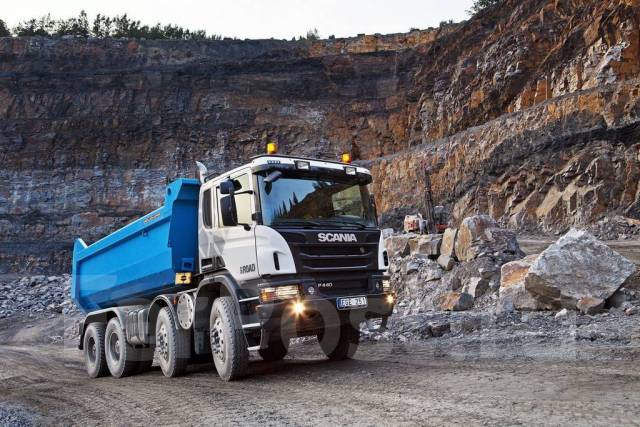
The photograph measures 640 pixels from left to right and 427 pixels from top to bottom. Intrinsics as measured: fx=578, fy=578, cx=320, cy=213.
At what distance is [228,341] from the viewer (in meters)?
7.21

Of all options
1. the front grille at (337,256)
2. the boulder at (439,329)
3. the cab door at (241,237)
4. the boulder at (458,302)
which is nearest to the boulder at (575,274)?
the boulder at (439,329)

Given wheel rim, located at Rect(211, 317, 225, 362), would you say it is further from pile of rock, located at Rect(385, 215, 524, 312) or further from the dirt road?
pile of rock, located at Rect(385, 215, 524, 312)

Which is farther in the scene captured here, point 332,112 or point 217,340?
point 332,112

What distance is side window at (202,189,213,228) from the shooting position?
800cm

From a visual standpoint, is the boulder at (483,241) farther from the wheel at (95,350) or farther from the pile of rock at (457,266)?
the wheel at (95,350)

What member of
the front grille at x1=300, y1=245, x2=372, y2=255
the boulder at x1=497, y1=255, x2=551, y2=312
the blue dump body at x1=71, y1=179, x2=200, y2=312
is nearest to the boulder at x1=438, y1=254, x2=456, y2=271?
the boulder at x1=497, y1=255, x2=551, y2=312

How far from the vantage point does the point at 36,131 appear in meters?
50.6

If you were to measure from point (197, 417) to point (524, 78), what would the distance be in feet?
111

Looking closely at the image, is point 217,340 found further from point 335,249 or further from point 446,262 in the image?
point 446,262

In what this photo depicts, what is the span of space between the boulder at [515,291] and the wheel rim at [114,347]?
6924mm

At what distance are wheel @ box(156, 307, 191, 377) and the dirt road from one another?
0.21m

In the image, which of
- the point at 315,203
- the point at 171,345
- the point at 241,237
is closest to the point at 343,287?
the point at 315,203

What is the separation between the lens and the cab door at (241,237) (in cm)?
708

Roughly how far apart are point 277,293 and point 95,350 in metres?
5.29
